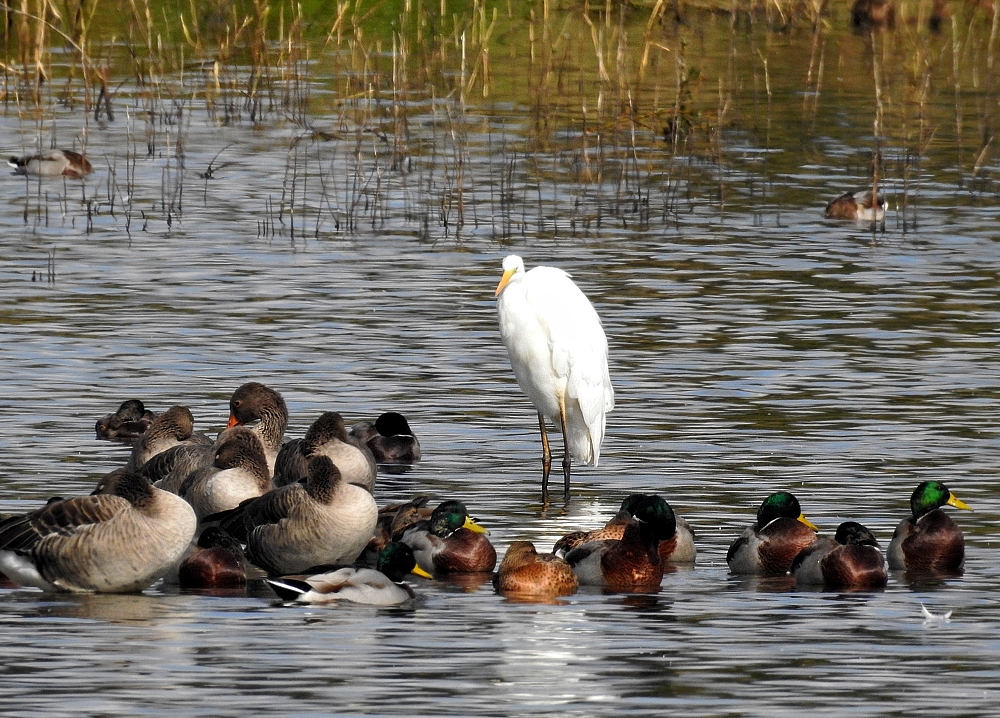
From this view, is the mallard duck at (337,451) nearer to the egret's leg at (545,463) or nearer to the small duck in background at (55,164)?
the egret's leg at (545,463)

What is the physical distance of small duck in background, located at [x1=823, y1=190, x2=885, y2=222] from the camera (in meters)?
23.5

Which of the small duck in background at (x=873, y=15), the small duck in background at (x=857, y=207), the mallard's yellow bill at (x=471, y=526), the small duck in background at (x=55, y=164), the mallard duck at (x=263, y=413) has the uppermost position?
the small duck in background at (x=873, y=15)

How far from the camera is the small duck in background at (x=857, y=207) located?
77.3 ft

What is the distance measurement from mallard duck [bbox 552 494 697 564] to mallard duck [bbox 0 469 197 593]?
206 cm

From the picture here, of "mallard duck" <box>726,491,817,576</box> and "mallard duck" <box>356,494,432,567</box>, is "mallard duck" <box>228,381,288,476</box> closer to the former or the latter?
"mallard duck" <box>356,494,432,567</box>

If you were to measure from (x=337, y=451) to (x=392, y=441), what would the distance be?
1.26 meters

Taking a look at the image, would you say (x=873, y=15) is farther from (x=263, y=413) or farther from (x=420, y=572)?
(x=420, y=572)

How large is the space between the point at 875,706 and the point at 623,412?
285 inches

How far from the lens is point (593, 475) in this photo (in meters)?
14.0

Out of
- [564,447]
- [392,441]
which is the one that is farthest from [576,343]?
[392,441]

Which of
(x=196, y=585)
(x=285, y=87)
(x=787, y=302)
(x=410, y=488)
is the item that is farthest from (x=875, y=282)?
(x=285, y=87)

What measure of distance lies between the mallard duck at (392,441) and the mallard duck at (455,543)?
258 cm

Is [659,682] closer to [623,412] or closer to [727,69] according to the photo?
[623,412]

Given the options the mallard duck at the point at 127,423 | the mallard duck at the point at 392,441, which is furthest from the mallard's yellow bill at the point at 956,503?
the mallard duck at the point at 127,423
